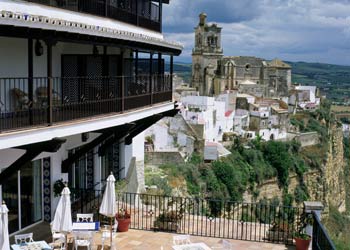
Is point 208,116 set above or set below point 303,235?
below

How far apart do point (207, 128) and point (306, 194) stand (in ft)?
41.8

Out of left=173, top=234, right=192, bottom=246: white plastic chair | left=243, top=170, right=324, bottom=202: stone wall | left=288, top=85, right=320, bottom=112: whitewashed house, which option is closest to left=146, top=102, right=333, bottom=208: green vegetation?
left=243, top=170, right=324, bottom=202: stone wall

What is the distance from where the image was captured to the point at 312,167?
57.0 metres

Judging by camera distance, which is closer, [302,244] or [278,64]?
[302,244]

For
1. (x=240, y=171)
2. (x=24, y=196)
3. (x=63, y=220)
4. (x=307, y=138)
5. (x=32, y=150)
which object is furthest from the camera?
(x=307, y=138)

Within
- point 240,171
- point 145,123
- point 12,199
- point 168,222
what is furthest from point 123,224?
point 240,171

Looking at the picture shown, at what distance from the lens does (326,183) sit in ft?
188

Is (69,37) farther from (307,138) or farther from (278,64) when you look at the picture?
(278,64)

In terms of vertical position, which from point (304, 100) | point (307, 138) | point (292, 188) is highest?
point (304, 100)

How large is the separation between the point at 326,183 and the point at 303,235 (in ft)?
151

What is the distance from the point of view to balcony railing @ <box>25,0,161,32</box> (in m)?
13.8

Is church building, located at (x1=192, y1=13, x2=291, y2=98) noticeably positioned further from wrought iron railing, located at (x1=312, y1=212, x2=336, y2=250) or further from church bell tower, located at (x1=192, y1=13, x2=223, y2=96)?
wrought iron railing, located at (x1=312, y1=212, x2=336, y2=250)

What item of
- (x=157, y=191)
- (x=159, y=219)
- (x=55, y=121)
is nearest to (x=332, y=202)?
(x=157, y=191)

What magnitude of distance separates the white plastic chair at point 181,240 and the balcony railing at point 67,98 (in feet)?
12.7
